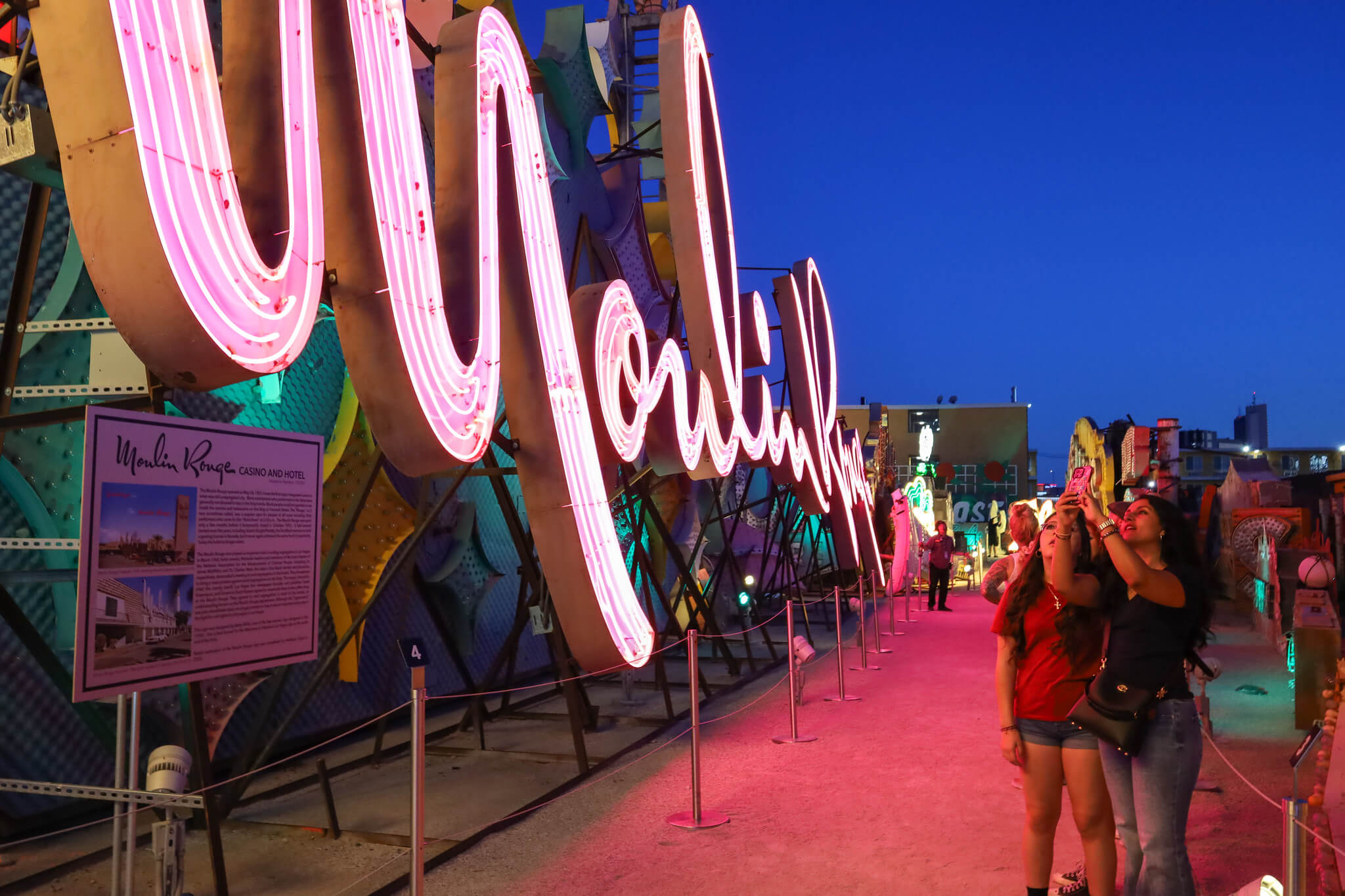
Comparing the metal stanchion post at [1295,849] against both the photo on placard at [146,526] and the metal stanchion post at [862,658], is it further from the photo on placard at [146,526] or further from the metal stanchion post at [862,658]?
the metal stanchion post at [862,658]

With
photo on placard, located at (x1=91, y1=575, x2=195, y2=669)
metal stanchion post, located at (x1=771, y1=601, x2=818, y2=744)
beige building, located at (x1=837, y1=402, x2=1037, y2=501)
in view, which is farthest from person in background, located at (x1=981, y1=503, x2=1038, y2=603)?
beige building, located at (x1=837, y1=402, x2=1037, y2=501)

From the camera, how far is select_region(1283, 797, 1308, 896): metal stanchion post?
3.07 metres

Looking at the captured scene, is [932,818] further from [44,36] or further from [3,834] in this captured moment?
[44,36]

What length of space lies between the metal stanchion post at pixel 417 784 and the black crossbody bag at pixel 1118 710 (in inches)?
118

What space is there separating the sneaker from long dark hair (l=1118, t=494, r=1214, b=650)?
5.19 ft

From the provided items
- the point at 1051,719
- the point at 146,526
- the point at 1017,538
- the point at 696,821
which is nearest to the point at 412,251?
the point at 146,526

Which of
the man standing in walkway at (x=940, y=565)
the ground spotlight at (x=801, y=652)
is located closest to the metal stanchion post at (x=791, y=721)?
the ground spotlight at (x=801, y=652)

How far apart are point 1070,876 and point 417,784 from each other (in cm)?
351

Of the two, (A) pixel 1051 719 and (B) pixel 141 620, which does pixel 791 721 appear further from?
(B) pixel 141 620

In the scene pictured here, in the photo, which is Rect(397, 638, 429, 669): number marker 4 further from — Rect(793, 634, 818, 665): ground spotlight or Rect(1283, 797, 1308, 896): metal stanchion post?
Rect(793, 634, 818, 665): ground spotlight

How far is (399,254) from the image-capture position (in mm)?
4289

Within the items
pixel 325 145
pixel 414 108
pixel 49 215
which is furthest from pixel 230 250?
pixel 49 215

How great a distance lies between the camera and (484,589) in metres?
11.1

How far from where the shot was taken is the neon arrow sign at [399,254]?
299cm
